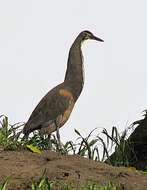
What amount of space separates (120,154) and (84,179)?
2112 mm

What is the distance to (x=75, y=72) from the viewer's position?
Result: 26.4 feet

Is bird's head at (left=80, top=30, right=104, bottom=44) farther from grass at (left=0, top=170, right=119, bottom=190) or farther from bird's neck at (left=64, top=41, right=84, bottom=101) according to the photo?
grass at (left=0, top=170, right=119, bottom=190)

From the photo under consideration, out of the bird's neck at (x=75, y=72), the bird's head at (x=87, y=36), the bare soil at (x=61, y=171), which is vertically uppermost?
the bird's head at (x=87, y=36)

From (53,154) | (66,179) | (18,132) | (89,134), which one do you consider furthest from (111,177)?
(18,132)

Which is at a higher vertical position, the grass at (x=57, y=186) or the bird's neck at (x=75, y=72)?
the bird's neck at (x=75, y=72)

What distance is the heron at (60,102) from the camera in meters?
7.62

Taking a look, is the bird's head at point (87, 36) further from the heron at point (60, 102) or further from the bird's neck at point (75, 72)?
the heron at point (60, 102)

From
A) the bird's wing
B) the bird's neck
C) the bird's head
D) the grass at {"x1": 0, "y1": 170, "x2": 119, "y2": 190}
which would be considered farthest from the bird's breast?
the grass at {"x1": 0, "y1": 170, "x2": 119, "y2": 190}

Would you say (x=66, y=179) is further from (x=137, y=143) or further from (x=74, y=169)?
(x=137, y=143)

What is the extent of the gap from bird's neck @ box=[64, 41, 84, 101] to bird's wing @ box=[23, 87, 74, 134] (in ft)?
0.79

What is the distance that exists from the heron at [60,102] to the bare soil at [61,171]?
155cm

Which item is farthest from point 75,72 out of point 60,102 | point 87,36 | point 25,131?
point 25,131

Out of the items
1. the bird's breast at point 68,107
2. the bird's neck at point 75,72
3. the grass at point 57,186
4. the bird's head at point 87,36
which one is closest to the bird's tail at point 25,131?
the bird's breast at point 68,107

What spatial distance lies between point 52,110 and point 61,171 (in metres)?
2.79
